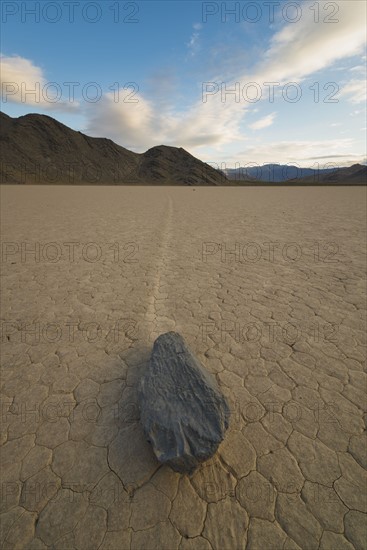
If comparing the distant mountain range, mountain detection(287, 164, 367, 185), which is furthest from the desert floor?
mountain detection(287, 164, 367, 185)

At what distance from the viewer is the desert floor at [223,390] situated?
4.85ft

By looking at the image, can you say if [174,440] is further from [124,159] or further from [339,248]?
[124,159]

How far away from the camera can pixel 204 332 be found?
3172 millimetres

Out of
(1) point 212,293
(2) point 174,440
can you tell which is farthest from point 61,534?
(1) point 212,293

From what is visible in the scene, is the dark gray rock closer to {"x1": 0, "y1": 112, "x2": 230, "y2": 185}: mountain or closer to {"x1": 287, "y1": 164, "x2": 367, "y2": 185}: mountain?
{"x1": 0, "y1": 112, "x2": 230, "y2": 185}: mountain

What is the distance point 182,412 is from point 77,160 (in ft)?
284

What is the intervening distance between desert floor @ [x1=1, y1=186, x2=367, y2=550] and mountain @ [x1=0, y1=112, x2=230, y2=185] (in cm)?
6104

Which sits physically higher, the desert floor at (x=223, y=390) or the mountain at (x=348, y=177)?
the mountain at (x=348, y=177)

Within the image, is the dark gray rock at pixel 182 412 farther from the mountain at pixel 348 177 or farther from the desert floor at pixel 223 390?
the mountain at pixel 348 177

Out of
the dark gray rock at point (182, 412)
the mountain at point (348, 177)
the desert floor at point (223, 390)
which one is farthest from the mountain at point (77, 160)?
the dark gray rock at point (182, 412)

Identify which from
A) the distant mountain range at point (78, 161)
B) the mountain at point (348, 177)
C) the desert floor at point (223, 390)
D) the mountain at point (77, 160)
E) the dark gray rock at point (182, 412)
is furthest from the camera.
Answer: the mountain at point (348, 177)

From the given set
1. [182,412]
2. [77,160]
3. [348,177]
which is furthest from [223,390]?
[348,177]

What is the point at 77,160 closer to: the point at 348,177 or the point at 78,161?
the point at 78,161

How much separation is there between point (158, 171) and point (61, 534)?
9267cm
